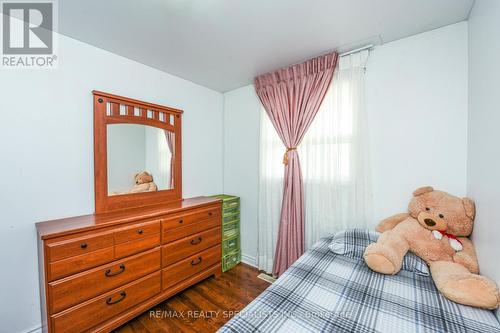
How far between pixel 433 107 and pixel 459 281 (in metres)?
1.26

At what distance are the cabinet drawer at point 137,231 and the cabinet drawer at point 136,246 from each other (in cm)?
3

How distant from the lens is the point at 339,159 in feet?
6.34

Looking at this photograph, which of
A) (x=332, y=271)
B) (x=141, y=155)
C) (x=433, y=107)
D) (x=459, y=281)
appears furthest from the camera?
(x=141, y=155)

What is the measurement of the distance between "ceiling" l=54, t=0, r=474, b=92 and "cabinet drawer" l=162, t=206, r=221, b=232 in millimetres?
1610

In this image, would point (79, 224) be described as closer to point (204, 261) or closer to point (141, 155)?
point (141, 155)

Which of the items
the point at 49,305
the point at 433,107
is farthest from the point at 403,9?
the point at 49,305

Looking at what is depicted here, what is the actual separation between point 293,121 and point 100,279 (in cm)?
218

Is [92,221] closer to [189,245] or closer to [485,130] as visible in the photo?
[189,245]

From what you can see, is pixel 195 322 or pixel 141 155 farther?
pixel 141 155

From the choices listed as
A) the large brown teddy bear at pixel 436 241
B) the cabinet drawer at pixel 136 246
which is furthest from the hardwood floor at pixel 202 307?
the large brown teddy bear at pixel 436 241

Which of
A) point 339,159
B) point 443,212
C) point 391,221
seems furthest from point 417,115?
point 391,221

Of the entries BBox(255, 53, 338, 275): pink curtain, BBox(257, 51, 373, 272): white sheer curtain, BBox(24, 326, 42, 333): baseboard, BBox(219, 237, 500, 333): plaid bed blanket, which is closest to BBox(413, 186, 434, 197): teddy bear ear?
BBox(257, 51, 373, 272): white sheer curtain

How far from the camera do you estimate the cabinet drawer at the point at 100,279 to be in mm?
1295

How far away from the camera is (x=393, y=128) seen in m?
1.72
